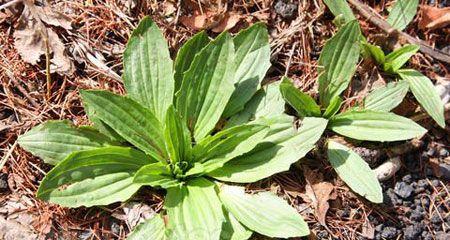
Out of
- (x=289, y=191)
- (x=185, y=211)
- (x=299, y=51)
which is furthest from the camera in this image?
(x=299, y=51)

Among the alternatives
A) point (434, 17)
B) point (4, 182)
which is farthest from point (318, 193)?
point (4, 182)

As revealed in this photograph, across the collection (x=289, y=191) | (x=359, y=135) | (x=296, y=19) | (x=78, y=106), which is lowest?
(x=289, y=191)

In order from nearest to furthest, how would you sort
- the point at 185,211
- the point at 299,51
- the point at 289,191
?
the point at 185,211 < the point at 289,191 < the point at 299,51

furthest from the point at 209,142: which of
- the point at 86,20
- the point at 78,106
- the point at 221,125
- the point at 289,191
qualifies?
the point at 86,20

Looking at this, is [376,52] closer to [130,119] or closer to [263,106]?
[263,106]

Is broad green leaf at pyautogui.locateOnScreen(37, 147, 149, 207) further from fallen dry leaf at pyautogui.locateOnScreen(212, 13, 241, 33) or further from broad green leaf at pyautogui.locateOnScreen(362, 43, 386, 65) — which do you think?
broad green leaf at pyautogui.locateOnScreen(362, 43, 386, 65)

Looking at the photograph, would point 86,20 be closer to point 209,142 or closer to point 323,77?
point 209,142
